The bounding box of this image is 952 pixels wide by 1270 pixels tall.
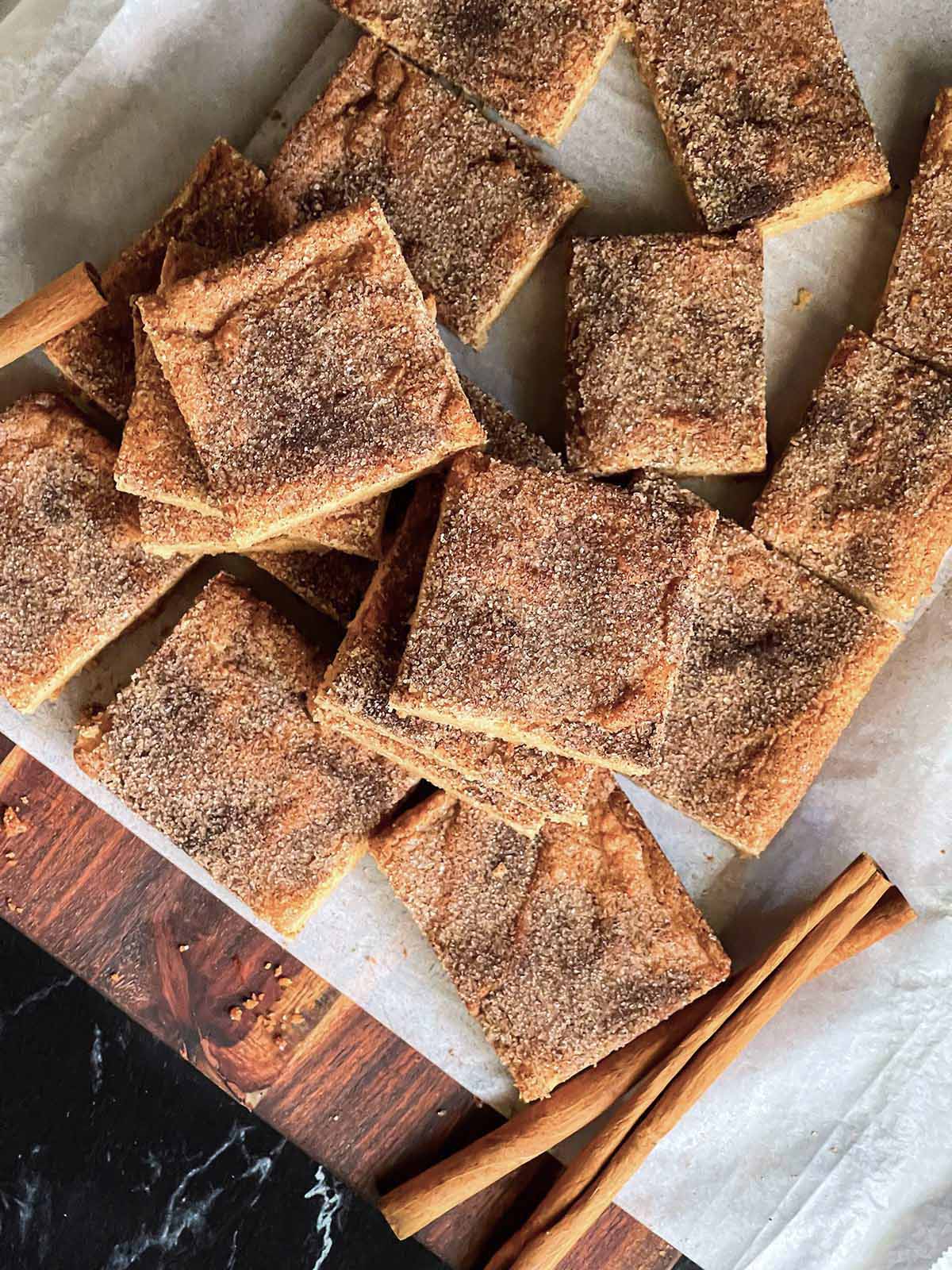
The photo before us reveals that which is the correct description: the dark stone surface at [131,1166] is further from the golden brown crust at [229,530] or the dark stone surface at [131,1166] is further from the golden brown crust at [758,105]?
the golden brown crust at [758,105]

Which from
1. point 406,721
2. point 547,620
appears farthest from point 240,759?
point 547,620

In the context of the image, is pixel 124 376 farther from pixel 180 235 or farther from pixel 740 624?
pixel 740 624

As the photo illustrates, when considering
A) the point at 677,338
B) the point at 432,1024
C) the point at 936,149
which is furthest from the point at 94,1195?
the point at 936,149

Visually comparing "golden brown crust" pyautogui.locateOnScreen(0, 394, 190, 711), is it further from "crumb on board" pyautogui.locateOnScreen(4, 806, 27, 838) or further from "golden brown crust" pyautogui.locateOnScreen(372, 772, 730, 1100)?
"golden brown crust" pyautogui.locateOnScreen(372, 772, 730, 1100)

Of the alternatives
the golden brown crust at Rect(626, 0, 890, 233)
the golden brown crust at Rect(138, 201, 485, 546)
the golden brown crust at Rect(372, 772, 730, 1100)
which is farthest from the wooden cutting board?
the golden brown crust at Rect(626, 0, 890, 233)

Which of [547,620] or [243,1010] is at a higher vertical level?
[547,620]

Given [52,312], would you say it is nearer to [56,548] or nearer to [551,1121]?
[56,548]
